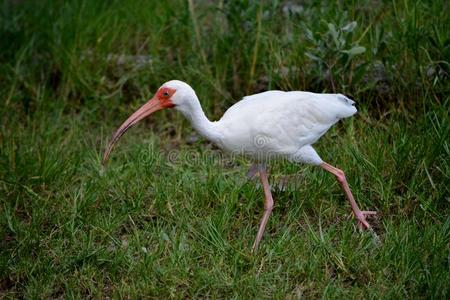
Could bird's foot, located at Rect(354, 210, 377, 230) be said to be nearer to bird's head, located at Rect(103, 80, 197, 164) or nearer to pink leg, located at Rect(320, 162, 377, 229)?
pink leg, located at Rect(320, 162, 377, 229)

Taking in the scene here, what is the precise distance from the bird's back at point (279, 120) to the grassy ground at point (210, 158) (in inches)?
19.0

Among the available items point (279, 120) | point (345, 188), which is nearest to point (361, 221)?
point (345, 188)

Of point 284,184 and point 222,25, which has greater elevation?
point 222,25

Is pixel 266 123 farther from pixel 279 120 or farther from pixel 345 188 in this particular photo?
pixel 345 188

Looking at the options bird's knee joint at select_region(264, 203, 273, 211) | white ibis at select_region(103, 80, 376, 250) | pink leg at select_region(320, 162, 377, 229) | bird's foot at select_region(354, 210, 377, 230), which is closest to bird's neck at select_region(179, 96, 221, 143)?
white ibis at select_region(103, 80, 376, 250)

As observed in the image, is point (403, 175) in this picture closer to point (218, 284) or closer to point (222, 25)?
point (218, 284)

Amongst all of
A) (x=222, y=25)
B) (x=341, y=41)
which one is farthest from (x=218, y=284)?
(x=222, y=25)

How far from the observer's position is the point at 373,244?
181 inches

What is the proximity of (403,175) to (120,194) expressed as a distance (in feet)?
6.67

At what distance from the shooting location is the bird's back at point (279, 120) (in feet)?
15.2

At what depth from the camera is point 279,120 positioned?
470 cm

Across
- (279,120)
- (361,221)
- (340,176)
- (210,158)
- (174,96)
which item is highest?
(174,96)

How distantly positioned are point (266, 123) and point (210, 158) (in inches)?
53.0

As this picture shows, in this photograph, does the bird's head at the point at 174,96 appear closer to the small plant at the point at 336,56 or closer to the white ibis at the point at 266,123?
the white ibis at the point at 266,123
